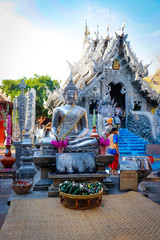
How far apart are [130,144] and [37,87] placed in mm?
22845

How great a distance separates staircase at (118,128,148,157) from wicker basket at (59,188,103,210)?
25.5 feet

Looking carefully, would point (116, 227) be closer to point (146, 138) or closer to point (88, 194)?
point (88, 194)

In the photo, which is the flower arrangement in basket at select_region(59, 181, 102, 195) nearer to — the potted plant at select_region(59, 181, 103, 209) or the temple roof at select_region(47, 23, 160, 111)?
the potted plant at select_region(59, 181, 103, 209)

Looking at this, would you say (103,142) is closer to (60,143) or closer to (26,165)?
(60,143)

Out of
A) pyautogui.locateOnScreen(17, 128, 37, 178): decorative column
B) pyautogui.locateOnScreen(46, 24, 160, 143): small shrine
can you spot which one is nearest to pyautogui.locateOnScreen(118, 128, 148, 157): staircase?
pyautogui.locateOnScreen(46, 24, 160, 143): small shrine

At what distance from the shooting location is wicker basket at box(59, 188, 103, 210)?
4.02 m

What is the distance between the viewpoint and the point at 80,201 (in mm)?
4195

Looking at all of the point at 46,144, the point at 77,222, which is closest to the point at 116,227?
the point at 77,222

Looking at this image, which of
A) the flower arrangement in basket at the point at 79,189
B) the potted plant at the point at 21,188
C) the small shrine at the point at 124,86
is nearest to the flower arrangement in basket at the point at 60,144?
the potted plant at the point at 21,188

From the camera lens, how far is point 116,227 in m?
3.42

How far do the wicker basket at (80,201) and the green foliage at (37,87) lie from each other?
28.4 meters

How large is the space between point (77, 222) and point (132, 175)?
2.20m

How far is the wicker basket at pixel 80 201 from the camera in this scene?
4.02m

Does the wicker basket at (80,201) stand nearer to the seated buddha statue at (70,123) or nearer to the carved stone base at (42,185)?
the carved stone base at (42,185)
